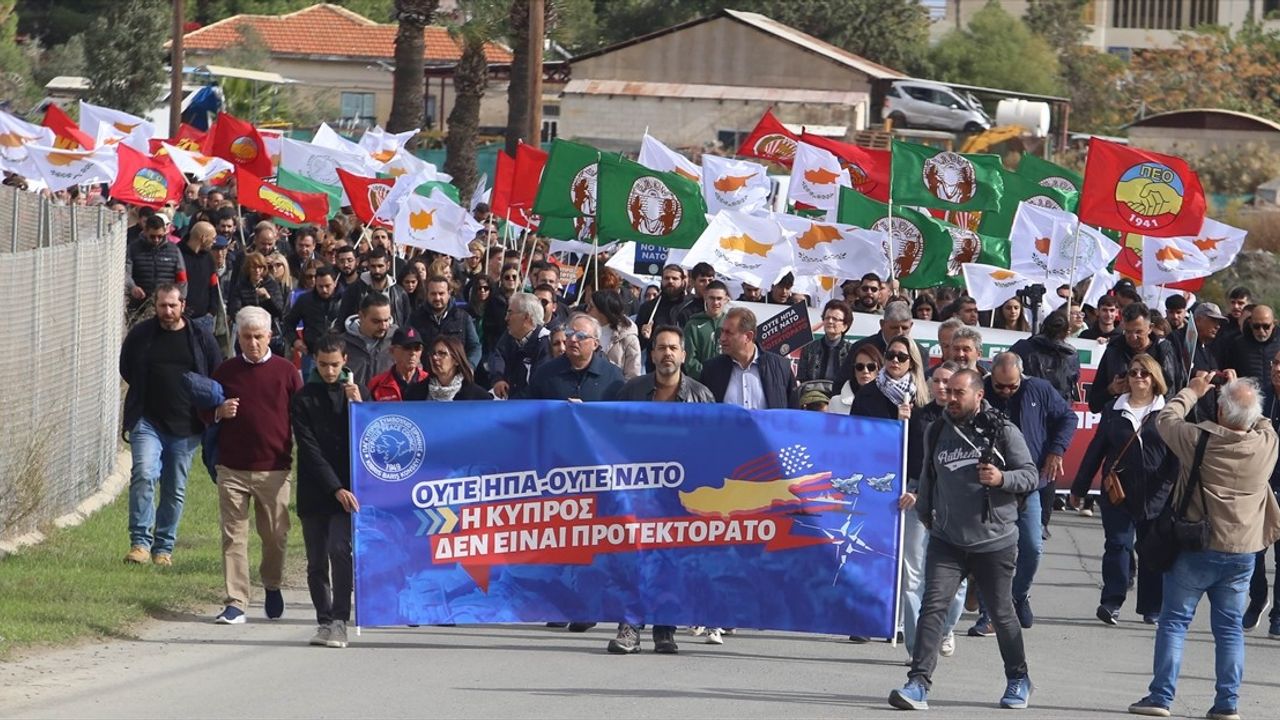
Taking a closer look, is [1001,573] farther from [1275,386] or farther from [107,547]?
[107,547]

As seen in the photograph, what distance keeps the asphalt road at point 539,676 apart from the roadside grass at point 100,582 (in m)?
0.21

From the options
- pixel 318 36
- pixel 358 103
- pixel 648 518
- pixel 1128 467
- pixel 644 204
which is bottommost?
pixel 648 518

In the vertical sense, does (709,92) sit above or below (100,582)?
above

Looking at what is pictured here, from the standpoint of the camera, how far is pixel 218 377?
11.0 metres

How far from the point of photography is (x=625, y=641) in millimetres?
10438

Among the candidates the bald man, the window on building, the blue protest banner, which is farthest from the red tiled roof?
the blue protest banner

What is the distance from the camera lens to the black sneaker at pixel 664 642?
10547mm

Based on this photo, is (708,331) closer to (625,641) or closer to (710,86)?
(625,641)

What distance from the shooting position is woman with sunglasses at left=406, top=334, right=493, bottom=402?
10.9m

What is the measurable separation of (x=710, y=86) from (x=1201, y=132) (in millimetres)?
14254

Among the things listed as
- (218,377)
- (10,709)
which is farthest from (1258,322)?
(10,709)

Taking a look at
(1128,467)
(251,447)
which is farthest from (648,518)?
(1128,467)

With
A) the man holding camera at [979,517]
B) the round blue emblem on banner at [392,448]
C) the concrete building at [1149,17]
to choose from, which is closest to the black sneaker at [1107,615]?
the man holding camera at [979,517]

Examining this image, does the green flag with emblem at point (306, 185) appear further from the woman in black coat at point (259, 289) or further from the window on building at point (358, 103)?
the window on building at point (358, 103)
